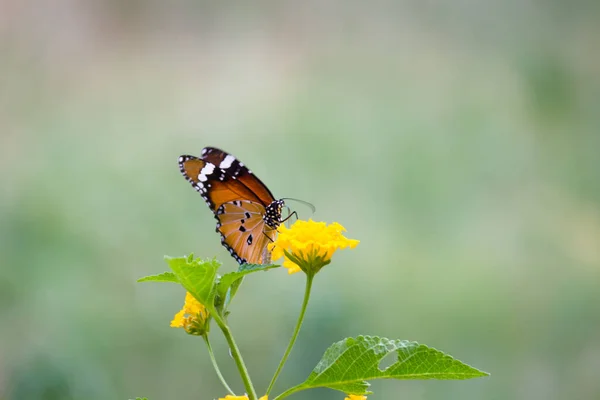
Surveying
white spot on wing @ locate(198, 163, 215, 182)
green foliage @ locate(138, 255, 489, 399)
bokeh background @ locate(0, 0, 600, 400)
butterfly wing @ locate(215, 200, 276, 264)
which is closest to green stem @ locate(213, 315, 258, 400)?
green foliage @ locate(138, 255, 489, 399)

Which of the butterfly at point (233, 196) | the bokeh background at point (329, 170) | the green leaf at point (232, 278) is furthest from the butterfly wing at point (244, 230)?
the bokeh background at point (329, 170)

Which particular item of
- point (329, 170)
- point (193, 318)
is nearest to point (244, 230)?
point (193, 318)

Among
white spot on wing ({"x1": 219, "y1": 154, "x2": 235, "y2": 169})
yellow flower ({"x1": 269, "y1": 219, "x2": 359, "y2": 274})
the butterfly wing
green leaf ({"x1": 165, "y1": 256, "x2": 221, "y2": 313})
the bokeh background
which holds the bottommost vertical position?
green leaf ({"x1": 165, "y1": 256, "x2": 221, "y2": 313})

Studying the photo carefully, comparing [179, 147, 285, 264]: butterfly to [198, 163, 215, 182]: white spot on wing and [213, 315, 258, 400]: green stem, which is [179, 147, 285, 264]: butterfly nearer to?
[198, 163, 215, 182]: white spot on wing

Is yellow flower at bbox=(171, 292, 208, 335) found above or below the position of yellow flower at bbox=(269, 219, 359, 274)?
below

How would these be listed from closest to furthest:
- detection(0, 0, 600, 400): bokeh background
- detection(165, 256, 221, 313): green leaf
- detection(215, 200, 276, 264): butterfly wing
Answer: detection(165, 256, 221, 313): green leaf → detection(215, 200, 276, 264): butterfly wing → detection(0, 0, 600, 400): bokeh background

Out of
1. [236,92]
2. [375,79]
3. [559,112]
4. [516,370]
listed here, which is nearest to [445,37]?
[375,79]

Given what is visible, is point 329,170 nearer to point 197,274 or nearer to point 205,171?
point 205,171
